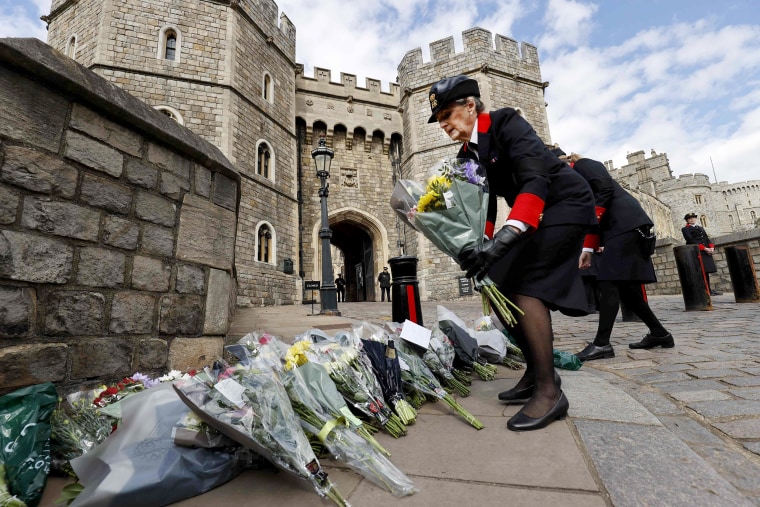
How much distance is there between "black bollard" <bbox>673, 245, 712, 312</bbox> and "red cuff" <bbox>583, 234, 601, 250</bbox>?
4.06 m

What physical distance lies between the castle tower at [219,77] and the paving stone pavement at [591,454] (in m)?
10.5

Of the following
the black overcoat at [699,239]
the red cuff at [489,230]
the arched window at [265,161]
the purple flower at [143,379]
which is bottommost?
the purple flower at [143,379]

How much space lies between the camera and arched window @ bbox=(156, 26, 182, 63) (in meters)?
12.0

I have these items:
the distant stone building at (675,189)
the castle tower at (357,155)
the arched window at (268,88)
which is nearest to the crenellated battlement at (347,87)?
the castle tower at (357,155)

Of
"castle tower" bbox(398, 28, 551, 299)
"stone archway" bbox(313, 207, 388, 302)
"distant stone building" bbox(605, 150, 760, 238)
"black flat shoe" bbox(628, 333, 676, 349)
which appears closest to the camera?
"black flat shoe" bbox(628, 333, 676, 349)

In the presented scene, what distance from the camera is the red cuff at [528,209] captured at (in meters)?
1.73

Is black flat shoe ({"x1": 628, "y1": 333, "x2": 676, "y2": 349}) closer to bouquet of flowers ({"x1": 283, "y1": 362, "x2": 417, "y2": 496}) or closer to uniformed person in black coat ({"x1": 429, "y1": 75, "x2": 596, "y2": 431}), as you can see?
uniformed person in black coat ({"x1": 429, "y1": 75, "x2": 596, "y2": 431})

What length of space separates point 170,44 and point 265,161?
15.9ft

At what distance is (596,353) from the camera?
9.98 ft

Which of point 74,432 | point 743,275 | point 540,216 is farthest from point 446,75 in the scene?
point 74,432

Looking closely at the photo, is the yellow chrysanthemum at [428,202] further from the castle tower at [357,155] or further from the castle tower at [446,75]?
the castle tower at [357,155]

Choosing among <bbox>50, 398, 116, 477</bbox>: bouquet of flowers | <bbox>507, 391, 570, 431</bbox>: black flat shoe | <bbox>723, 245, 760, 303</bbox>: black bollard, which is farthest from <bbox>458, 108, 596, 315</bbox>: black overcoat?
<bbox>723, 245, 760, 303</bbox>: black bollard

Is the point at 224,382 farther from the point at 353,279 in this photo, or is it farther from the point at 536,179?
the point at 353,279

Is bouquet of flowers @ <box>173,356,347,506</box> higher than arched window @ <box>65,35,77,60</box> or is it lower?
lower
